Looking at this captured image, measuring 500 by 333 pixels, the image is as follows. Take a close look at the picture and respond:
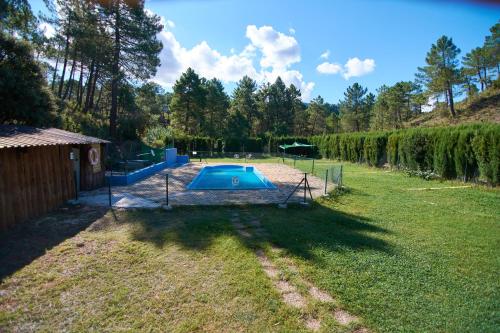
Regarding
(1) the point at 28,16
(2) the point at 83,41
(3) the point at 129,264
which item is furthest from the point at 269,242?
(2) the point at 83,41

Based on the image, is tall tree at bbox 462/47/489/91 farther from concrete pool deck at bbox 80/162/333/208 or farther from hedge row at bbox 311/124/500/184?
concrete pool deck at bbox 80/162/333/208

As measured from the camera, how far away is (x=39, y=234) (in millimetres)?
6238

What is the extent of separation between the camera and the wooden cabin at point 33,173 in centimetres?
660

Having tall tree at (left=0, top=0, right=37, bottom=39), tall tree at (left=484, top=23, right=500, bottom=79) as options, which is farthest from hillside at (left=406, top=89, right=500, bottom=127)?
tall tree at (left=0, top=0, right=37, bottom=39)

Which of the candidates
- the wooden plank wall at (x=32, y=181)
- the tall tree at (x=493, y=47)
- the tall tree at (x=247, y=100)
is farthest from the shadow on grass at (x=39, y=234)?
the tall tree at (x=493, y=47)

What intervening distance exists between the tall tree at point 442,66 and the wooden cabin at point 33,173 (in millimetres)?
41680

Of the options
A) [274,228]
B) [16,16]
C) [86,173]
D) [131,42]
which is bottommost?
[274,228]

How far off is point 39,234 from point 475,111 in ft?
159

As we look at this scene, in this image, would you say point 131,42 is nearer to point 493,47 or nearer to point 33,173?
point 33,173

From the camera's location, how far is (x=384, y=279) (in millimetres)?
4254

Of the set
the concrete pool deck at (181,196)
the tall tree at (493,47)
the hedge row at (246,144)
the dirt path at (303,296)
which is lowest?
the dirt path at (303,296)

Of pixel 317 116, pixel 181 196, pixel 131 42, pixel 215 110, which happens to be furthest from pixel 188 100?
pixel 181 196

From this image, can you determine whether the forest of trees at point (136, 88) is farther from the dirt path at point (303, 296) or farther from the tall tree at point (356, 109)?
the dirt path at point (303, 296)

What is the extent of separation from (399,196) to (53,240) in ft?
34.4
